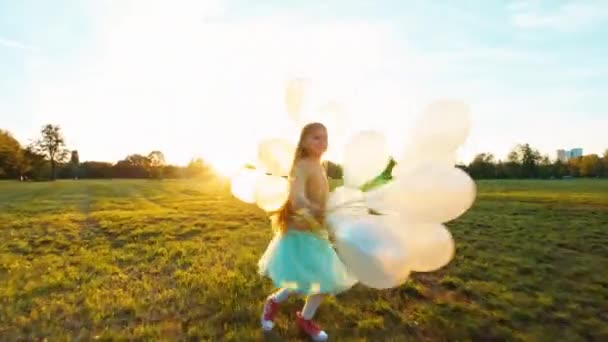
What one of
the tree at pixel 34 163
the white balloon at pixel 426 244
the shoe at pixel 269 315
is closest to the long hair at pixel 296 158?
the shoe at pixel 269 315

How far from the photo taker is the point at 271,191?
385 centimetres

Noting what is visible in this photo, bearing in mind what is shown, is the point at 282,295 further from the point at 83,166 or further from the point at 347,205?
the point at 83,166

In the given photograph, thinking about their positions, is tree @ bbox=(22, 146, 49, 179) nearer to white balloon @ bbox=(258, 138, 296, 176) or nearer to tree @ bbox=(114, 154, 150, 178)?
tree @ bbox=(114, 154, 150, 178)

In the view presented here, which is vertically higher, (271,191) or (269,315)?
(271,191)

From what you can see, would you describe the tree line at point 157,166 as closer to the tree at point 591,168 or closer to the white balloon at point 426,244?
the tree at point 591,168

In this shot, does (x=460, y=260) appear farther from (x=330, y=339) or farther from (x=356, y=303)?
(x=330, y=339)

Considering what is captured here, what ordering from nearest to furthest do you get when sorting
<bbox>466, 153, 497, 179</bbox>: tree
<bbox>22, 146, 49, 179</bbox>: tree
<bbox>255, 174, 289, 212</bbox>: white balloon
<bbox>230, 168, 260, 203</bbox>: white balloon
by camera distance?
<bbox>255, 174, 289, 212</bbox>: white balloon, <bbox>230, 168, 260, 203</bbox>: white balloon, <bbox>22, 146, 49, 179</bbox>: tree, <bbox>466, 153, 497, 179</bbox>: tree

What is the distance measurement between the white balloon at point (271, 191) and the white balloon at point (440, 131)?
119 cm

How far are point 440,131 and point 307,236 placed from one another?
130cm

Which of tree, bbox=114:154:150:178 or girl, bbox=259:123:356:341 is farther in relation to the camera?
tree, bbox=114:154:150:178

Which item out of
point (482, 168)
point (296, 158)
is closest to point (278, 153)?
point (296, 158)

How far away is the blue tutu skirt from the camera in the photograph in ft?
11.6

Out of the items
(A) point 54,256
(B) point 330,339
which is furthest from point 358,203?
(A) point 54,256

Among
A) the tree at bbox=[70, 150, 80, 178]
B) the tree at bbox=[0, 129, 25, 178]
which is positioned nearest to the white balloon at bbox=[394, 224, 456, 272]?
the tree at bbox=[0, 129, 25, 178]
